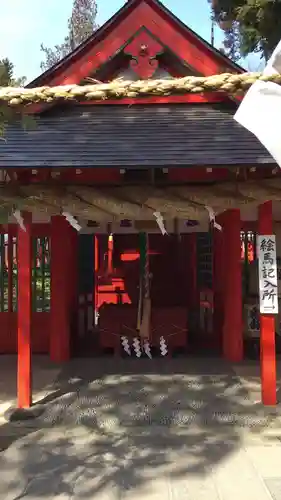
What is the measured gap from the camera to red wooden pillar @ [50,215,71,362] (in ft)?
28.0

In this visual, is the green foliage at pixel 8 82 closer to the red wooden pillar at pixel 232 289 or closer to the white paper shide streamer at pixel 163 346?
the red wooden pillar at pixel 232 289

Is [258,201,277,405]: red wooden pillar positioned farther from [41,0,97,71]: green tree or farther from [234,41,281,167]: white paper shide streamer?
[41,0,97,71]: green tree

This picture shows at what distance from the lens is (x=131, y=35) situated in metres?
7.17

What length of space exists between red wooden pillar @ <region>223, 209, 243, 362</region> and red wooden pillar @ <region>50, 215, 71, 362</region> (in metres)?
2.75

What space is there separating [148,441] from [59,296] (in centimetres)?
376

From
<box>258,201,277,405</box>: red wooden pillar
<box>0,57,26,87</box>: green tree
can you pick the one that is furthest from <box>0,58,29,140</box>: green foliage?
<box>258,201,277,405</box>: red wooden pillar

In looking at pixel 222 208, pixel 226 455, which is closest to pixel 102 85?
pixel 222 208

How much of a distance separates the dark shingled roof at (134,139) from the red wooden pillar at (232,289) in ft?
6.53

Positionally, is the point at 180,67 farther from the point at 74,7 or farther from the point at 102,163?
the point at 74,7

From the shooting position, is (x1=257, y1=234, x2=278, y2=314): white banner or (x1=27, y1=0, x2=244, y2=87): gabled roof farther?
(x1=27, y1=0, x2=244, y2=87): gabled roof

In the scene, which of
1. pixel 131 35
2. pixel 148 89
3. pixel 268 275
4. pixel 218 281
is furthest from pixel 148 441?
pixel 131 35

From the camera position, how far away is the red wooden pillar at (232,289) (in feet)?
27.5

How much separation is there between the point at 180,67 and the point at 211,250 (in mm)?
3588

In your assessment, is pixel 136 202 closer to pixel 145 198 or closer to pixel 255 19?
pixel 145 198
